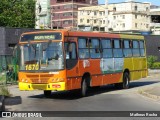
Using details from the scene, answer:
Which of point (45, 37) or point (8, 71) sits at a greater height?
point (45, 37)

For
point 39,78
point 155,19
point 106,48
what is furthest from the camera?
point 155,19

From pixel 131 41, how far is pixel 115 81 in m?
3.48

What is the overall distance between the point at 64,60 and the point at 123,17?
434 feet

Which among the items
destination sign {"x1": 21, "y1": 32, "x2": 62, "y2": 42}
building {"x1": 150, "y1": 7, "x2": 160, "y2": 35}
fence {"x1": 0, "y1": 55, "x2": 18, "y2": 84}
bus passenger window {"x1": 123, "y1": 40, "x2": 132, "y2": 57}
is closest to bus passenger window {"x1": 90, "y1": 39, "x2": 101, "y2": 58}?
destination sign {"x1": 21, "y1": 32, "x2": 62, "y2": 42}

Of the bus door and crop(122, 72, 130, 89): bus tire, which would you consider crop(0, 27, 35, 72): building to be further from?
the bus door

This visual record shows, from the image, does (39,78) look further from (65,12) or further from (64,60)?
(65,12)

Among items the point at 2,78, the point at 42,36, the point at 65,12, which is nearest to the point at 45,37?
the point at 42,36

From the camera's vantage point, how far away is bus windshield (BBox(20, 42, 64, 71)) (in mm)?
19266

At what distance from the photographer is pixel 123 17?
492ft

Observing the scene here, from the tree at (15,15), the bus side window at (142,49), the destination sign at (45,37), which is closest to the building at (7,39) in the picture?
the bus side window at (142,49)

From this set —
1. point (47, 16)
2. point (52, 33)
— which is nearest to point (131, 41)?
point (52, 33)

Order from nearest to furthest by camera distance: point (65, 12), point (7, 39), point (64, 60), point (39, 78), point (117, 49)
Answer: point (64, 60), point (39, 78), point (117, 49), point (7, 39), point (65, 12)

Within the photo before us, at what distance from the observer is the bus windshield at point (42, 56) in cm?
1927

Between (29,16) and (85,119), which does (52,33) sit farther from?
(29,16)
